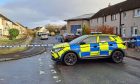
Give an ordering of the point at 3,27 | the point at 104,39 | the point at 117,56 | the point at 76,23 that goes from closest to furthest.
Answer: the point at 117,56 < the point at 104,39 < the point at 3,27 < the point at 76,23

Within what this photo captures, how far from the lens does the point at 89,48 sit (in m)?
14.4

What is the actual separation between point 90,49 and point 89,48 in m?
0.07

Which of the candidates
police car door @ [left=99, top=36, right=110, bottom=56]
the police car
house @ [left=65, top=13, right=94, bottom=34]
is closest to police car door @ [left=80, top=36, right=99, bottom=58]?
the police car

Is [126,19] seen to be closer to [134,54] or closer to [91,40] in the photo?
[134,54]

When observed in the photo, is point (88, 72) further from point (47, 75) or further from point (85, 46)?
point (85, 46)

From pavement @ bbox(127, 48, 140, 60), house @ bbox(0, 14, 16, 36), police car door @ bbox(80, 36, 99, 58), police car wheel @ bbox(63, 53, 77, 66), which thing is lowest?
pavement @ bbox(127, 48, 140, 60)

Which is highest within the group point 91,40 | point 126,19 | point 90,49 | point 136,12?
point 136,12

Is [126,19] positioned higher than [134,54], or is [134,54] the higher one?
[126,19]

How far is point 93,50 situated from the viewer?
569 inches

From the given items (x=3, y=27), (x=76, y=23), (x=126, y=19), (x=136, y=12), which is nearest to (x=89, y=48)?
(x=136, y=12)

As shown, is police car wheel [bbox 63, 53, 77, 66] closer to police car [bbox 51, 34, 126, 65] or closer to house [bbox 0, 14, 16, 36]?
police car [bbox 51, 34, 126, 65]

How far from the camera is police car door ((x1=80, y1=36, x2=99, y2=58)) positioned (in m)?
14.3

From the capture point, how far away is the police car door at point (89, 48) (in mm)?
14312

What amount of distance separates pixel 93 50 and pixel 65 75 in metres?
3.90
